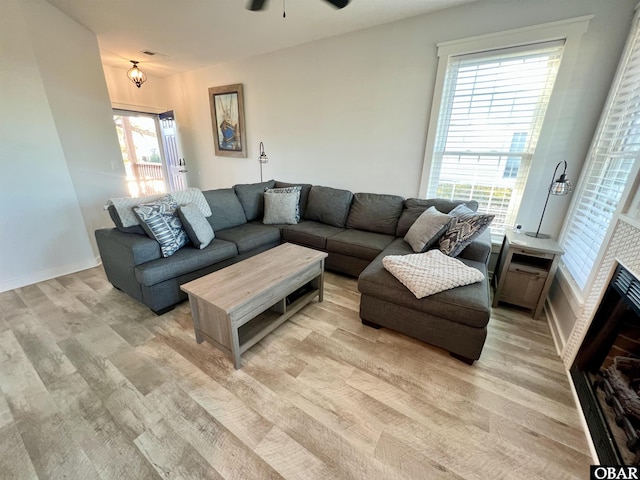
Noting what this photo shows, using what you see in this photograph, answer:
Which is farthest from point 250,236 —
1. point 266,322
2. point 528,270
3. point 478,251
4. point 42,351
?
point 528,270

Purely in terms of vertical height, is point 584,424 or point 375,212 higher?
point 375,212

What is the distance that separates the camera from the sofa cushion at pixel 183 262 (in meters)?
2.00

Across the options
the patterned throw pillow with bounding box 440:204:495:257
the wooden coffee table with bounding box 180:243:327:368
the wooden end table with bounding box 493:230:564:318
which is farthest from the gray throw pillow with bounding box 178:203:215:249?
the wooden end table with bounding box 493:230:564:318

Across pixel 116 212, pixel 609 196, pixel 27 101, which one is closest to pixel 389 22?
pixel 609 196

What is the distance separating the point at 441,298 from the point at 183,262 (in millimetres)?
2045

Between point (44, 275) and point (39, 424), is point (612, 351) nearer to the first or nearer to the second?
point (39, 424)

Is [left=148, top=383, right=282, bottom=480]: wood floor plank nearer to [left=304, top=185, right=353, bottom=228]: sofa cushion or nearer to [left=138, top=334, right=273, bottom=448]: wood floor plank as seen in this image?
[left=138, top=334, right=273, bottom=448]: wood floor plank

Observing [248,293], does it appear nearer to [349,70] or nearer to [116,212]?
[116,212]

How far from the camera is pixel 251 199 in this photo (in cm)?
335

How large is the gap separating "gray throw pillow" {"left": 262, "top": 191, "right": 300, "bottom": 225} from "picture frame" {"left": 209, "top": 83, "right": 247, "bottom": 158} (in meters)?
1.70

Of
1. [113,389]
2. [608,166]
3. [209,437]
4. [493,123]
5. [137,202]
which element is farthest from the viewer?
[493,123]

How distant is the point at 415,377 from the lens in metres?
1.61

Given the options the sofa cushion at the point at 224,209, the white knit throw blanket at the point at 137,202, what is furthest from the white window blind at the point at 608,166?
the white knit throw blanket at the point at 137,202

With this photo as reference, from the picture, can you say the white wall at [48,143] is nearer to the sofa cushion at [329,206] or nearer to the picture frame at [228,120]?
the picture frame at [228,120]
